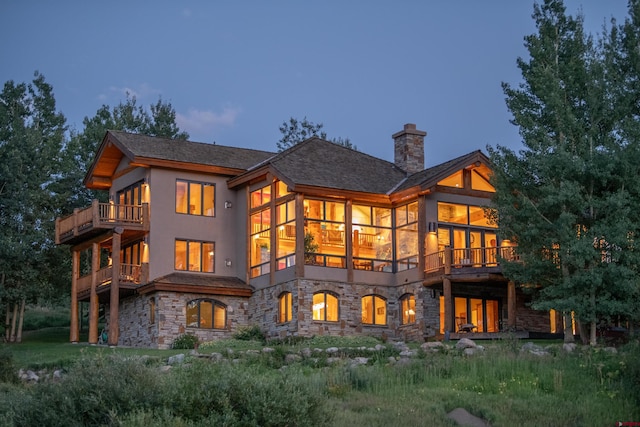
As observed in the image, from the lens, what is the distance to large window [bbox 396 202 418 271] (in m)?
37.7

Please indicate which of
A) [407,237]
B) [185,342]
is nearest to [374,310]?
[407,237]

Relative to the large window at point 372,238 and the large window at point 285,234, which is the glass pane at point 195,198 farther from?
the large window at point 372,238

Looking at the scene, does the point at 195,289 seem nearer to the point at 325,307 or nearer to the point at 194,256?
the point at 194,256

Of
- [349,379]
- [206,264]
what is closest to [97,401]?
[349,379]

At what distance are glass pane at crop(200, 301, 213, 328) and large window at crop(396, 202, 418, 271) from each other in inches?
261

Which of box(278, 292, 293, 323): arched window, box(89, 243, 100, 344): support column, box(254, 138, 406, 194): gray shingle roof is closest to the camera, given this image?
box(278, 292, 293, 323): arched window

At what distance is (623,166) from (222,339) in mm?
14965

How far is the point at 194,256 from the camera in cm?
3881

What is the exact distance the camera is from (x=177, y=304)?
37125 millimetres

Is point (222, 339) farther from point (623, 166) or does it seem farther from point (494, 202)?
point (623, 166)

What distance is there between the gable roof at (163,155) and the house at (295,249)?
8 cm

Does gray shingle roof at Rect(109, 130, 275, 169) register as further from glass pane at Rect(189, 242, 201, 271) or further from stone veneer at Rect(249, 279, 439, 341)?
stone veneer at Rect(249, 279, 439, 341)

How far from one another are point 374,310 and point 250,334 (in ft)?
14.0

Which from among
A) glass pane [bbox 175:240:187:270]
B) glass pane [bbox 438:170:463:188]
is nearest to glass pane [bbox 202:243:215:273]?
glass pane [bbox 175:240:187:270]
